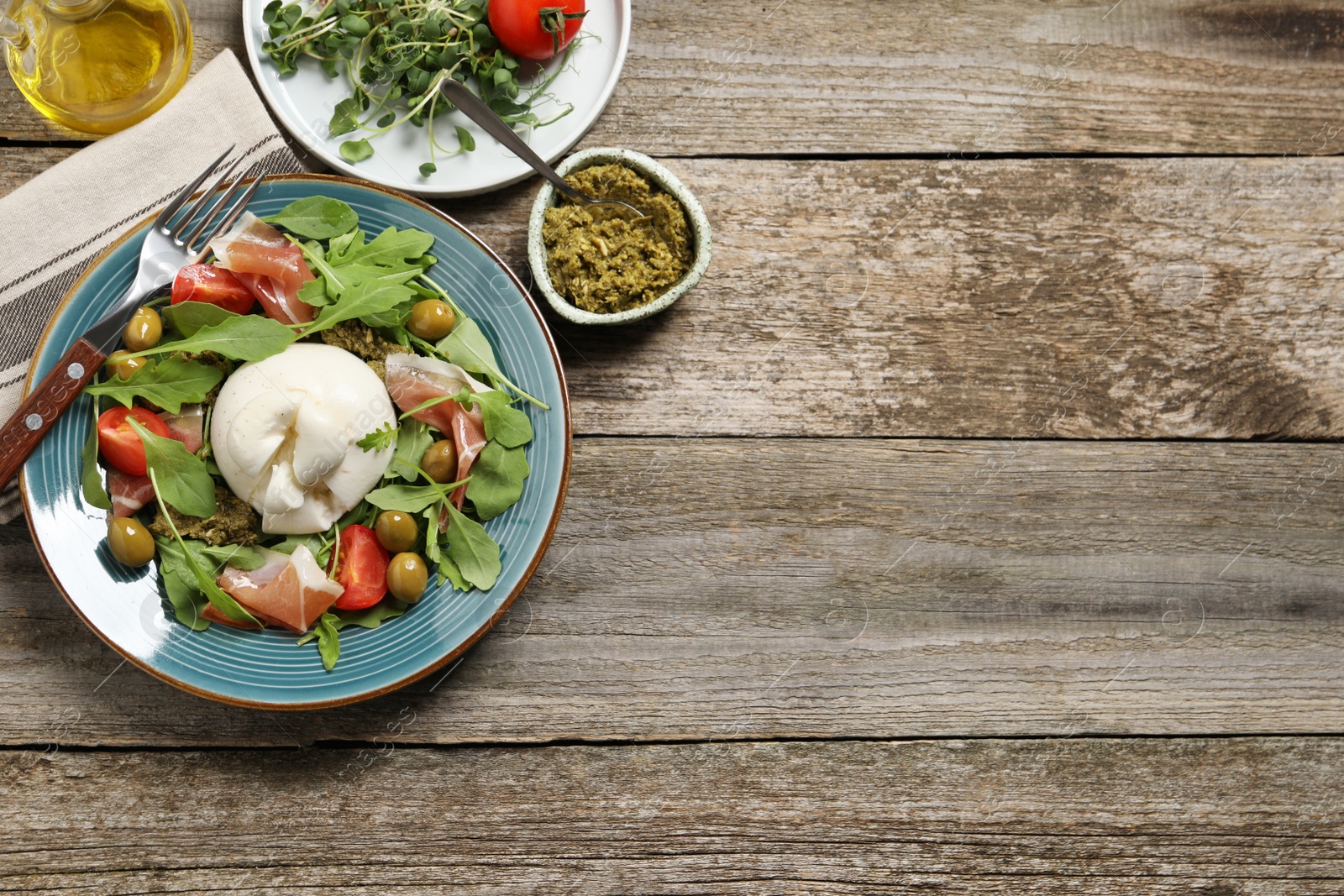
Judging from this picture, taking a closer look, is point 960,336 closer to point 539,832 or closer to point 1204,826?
point 1204,826

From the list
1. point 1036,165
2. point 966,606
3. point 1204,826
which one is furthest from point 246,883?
point 1036,165

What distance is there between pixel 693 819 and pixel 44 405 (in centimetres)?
121

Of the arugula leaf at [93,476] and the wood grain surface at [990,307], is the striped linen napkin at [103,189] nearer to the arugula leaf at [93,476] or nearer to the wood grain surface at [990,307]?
the arugula leaf at [93,476]

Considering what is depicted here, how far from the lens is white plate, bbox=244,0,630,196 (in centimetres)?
133

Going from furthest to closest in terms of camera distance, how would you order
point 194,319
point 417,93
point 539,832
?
point 539,832 → point 417,93 → point 194,319

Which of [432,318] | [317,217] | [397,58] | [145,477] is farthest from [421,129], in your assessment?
[145,477]

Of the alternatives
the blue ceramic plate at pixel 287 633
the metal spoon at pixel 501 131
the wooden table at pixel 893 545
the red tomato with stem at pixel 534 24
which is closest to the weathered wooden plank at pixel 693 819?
the wooden table at pixel 893 545

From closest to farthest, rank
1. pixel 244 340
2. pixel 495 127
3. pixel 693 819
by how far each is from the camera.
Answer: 1. pixel 244 340
2. pixel 495 127
3. pixel 693 819

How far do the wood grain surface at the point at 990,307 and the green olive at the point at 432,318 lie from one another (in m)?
0.21

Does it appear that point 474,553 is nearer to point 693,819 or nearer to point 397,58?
point 693,819

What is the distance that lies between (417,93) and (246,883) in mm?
1354

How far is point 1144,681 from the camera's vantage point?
150 cm

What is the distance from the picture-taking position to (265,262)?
1215 millimetres

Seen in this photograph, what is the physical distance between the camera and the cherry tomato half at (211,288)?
121 cm
